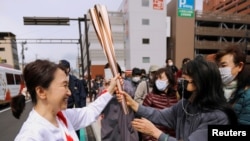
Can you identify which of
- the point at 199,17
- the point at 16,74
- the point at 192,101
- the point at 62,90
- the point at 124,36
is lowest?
the point at 16,74

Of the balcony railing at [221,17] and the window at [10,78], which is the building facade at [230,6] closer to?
the balcony railing at [221,17]

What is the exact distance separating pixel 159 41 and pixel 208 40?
34.9 ft

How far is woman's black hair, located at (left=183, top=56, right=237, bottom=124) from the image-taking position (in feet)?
4.87

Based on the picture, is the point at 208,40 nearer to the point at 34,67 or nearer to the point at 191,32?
the point at 191,32

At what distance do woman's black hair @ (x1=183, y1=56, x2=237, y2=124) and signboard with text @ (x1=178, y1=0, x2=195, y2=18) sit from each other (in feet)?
108

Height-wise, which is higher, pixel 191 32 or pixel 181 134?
pixel 191 32

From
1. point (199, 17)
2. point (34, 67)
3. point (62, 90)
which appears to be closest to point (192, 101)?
point (62, 90)

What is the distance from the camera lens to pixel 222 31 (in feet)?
121

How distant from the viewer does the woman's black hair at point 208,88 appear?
1.48 metres

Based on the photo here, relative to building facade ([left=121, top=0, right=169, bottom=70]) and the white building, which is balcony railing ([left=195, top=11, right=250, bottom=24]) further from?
building facade ([left=121, top=0, right=169, bottom=70])

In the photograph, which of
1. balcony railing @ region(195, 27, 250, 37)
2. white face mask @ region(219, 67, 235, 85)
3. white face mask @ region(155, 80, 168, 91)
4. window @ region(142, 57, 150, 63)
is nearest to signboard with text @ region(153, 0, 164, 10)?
balcony railing @ region(195, 27, 250, 37)

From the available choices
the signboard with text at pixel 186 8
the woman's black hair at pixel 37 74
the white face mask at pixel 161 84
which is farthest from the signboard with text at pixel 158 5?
the woman's black hair at pixel 37 74

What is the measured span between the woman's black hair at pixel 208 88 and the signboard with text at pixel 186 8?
108 ft

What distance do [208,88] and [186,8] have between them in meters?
34.2
